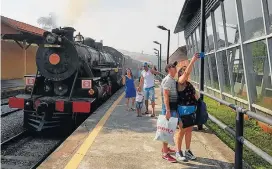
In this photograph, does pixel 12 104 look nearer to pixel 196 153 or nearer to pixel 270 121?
pixel 196 153

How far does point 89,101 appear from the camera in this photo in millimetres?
8617

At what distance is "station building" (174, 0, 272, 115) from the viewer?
22.2ft

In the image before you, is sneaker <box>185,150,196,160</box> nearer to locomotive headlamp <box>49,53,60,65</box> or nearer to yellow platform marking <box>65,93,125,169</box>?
yellow platform marking <box>65,93,125,169</box>

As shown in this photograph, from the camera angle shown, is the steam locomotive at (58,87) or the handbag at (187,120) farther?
the steam locomotive at (58,87)

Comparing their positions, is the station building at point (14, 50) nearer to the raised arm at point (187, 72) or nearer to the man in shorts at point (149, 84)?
the man in shorts at point (149, 84)

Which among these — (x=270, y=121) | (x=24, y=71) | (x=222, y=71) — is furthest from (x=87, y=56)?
(x=24, y=71)

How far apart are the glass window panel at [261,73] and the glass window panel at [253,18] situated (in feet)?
0.86

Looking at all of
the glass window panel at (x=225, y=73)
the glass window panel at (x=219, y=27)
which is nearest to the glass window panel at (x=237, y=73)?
the glass window panel at (x=225, y=73)

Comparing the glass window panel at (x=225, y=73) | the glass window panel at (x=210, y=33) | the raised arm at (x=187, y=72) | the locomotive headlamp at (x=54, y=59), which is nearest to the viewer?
the raised arm at (x=187, y=72)

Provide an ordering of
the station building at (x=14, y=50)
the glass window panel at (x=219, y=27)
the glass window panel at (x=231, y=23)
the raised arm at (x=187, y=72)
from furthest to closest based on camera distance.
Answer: the station building at (x=14, y=50) < the glass window panel at (x=219, y=27) < the glass window panel at (x=231, y=23) < the raised arm at (x=187, y=72)

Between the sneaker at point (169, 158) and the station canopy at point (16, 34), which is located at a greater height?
the station canopy at point (16, 34)

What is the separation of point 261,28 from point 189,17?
442 inches

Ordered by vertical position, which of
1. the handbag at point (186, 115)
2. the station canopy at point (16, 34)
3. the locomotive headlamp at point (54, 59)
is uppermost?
the station canopy at point (16, 34)

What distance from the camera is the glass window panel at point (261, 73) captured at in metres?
6.75
